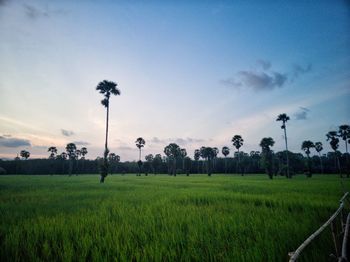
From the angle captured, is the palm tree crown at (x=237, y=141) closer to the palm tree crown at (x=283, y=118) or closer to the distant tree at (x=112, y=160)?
the palm tree crown at (x=283, y=118)

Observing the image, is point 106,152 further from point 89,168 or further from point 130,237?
point 89,168

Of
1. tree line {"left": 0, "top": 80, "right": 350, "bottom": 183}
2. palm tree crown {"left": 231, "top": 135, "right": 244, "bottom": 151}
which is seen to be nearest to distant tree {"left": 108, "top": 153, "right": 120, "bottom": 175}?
tree line {"left": 0, "top": 80, "right": 350, "bottom": 183}

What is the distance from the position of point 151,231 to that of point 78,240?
A: 5.72ft

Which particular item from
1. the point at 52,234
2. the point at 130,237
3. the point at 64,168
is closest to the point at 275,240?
the point at 130,237

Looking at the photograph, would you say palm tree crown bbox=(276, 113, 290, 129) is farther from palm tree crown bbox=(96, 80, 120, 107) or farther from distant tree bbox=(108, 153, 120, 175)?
distant tree bbox=(108, 153, 120, 175)

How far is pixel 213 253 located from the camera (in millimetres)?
3520

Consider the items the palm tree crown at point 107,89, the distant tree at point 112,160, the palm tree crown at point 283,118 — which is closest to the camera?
the palm tree crown at point 107,89

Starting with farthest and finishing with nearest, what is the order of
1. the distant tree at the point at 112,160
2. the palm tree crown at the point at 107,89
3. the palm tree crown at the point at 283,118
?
the distant tree at the point at 112,160, the palm tree crown at the point at 283,118, the palm tree crown at the point at 107,89

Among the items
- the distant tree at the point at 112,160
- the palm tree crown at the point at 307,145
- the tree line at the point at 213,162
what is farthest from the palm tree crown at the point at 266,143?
the distant tree at the point at 112,160

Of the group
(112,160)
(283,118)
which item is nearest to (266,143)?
(283,118)

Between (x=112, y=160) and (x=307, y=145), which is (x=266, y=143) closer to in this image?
(x=307, y=145)

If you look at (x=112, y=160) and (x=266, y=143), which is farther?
(x=112, y=160)

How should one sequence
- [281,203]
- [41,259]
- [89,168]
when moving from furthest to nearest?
[89,168], [281,203], [41,259]

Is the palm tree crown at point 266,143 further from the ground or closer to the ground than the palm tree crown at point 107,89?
closer to the ground
